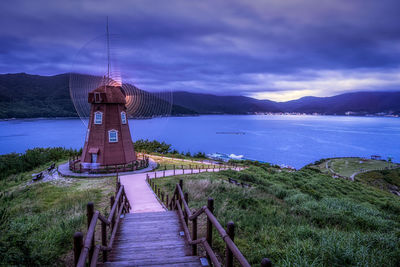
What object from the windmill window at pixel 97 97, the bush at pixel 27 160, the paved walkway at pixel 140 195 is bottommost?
the bush at pixel 27 160

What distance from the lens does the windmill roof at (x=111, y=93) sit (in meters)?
20.5

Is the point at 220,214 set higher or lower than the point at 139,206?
higher

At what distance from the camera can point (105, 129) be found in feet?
68.5

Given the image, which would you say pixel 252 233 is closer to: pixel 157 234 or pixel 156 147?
pixel 157 234

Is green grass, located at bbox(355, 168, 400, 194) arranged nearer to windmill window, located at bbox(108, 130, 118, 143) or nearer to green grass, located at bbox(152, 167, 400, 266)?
green grass, located at bbox(152, 167, 400, 266)

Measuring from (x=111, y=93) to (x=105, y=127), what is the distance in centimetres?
309

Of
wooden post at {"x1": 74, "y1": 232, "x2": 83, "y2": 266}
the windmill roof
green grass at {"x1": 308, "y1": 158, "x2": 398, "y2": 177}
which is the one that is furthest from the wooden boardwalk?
green grass at {"x1": 308, "y1": 158, "x2": 398, "y2": 177}

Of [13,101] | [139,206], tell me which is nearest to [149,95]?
[139,206]

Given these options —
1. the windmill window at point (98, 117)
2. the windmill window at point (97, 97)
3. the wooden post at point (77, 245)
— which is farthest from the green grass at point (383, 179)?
the wooden post at point (77, 245)

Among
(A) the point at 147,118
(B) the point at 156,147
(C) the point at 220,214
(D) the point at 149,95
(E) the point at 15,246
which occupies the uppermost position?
(D) the point at 149,95

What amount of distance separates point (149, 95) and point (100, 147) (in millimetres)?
6832

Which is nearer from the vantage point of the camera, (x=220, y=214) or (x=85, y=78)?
(x=220, y=214)

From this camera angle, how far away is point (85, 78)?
21375 mm

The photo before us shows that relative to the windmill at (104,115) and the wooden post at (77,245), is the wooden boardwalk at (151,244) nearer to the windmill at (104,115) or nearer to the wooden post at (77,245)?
the wooden post at (77,245)
